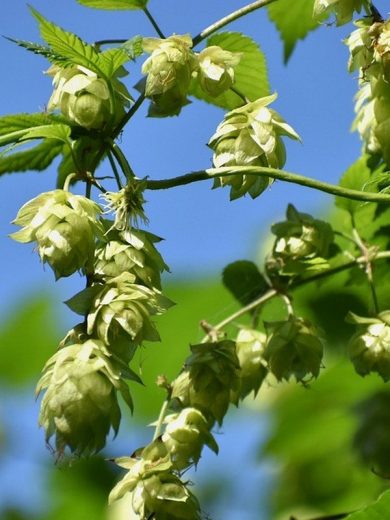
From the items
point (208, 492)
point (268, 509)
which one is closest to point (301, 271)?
point (268, 509)

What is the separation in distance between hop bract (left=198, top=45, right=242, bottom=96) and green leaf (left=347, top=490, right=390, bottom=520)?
0.95 metres

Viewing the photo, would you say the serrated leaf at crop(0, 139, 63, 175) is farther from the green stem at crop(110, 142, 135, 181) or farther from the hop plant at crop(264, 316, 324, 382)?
the hop plant at crop(264, 316, 324, 382)

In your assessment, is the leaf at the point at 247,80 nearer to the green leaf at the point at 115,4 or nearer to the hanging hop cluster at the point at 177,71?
the green leaf at the point at 115,4

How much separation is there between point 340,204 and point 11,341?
2.14 meters

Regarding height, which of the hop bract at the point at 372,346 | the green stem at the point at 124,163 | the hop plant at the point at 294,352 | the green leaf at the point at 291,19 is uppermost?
the green leaf at the point at 291,19

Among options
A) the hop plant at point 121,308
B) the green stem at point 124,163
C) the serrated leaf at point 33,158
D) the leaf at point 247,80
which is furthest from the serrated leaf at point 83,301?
the leaf at point 247,80

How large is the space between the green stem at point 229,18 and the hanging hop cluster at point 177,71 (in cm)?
7

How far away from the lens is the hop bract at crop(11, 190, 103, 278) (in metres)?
2.00

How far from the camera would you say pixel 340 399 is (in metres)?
3.74

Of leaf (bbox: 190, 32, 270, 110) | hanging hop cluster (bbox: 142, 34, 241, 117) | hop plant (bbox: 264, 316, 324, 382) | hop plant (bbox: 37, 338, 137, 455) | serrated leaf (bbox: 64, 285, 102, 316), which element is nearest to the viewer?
hop plant (bbox: 37, 338, 137, 455)

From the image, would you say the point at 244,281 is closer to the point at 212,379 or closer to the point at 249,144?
the point at 212,379

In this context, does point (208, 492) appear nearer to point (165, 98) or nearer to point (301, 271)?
point (301, 271)

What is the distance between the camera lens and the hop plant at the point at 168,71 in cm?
224

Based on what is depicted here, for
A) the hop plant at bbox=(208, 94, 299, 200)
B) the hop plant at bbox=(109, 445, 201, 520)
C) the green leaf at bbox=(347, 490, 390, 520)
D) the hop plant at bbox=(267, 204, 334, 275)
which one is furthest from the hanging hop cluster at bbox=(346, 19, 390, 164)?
the hop plant at bbox=(109, 445, 201, 520)
